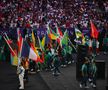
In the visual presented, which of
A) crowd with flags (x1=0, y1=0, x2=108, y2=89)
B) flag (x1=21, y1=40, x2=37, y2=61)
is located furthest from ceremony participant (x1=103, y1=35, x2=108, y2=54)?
flag (x1=21, y1=40, x2=37, y2=61)

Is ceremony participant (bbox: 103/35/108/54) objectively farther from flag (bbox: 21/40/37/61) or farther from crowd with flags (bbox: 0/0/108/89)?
flag (bbox: 21/40/37/61)

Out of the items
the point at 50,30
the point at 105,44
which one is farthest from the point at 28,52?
the point at 105,44

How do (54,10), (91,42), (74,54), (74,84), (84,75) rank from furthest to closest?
(54,10) < (74,54) < (91,42) < (74,84) < (84,75)

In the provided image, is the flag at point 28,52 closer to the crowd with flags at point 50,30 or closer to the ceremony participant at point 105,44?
the crowd with flags at point 50,30

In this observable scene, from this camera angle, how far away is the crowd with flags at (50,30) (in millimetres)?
23155

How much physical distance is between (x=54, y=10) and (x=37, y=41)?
1155 cm

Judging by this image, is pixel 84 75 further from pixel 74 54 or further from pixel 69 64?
pixel 74 54

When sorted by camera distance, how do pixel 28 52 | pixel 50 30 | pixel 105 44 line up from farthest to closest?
1. pixel 105 44
2. pixel 50 30
3. pixel 28 52

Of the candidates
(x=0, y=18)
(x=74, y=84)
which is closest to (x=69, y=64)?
(x=74, y=84)

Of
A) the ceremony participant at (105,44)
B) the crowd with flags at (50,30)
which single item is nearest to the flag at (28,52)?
the crowd with flags at (50,30)

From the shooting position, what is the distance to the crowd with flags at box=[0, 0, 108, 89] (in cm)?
2315

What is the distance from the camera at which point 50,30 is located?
1016 inches

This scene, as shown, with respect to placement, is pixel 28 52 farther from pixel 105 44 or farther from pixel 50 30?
pixel 105 44

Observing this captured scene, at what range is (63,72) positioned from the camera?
24688 millimetres
